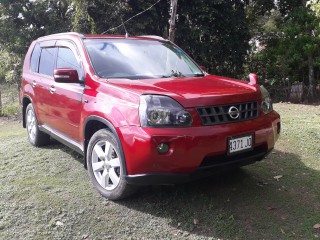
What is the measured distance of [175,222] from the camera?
11.0 ft

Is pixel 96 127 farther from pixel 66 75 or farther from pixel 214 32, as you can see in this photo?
pixel 214 32

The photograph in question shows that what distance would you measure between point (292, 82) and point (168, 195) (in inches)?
440

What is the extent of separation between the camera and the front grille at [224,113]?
10.5 ft

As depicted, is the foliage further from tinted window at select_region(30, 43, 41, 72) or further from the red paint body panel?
the red paint body panel

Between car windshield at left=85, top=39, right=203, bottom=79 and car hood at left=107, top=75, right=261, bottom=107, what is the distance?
28cm

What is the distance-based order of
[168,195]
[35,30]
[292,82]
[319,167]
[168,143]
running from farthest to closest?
[35,30], [292,82], [319,167], [168,195], [168,143]

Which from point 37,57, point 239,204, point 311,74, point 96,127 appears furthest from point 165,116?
point 311,74

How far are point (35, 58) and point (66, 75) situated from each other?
81.3 inches

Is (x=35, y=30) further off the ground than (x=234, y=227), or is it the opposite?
(x=35, y=30)

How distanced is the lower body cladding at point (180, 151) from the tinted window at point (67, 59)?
1.38 meters

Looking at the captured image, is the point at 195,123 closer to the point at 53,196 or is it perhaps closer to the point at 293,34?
the point at 53,196

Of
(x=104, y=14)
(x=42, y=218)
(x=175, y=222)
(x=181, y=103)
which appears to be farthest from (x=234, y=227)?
(x=104, y=14)

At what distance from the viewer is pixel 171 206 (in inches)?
141

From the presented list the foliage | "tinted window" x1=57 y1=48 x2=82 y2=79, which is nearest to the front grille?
"tinted window" x1=57 y1=48 x2=82 y2=79
